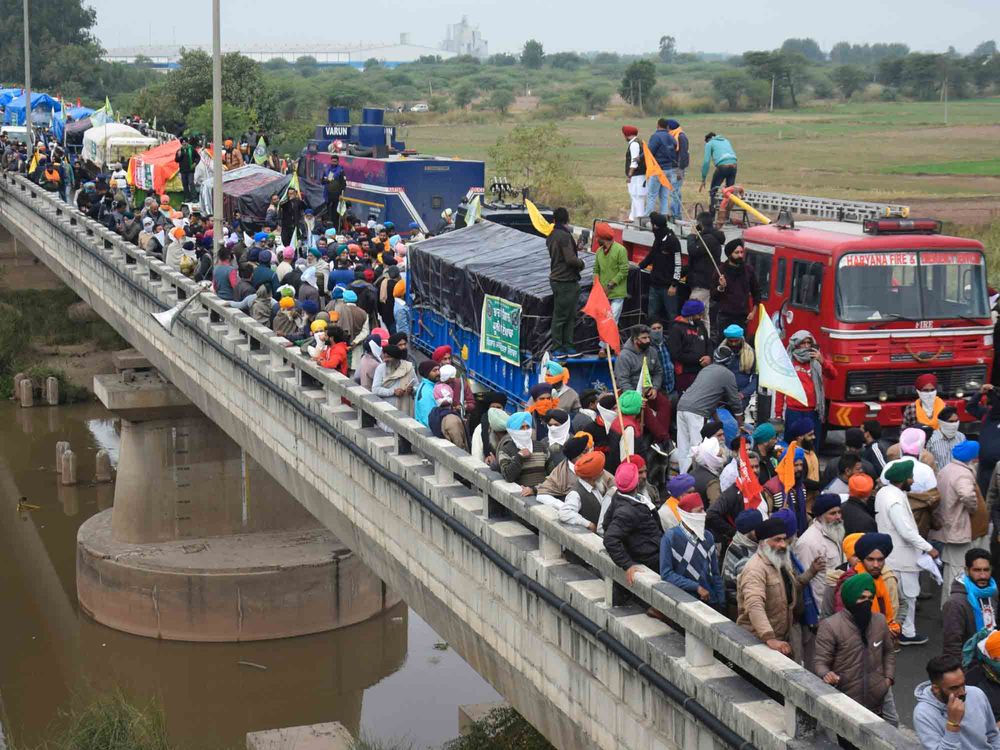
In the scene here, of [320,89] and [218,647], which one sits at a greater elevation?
[320,89]

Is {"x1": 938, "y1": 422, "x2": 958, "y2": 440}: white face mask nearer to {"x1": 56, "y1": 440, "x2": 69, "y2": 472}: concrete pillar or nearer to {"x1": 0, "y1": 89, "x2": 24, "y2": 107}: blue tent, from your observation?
{"x1": 56, "y1": 440, "x2": 69, "y2": 472}: concrete pillar

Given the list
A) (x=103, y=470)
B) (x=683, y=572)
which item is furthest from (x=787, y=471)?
(x=103, y=470)

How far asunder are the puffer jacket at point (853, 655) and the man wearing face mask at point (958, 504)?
280 centimetres

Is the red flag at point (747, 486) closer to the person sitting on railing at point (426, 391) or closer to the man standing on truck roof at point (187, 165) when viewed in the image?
the person sitting on railing at point (426, 391)

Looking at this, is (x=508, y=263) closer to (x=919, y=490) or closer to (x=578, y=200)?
(x=919, y=490)

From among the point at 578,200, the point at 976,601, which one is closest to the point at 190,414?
the point at 976,601

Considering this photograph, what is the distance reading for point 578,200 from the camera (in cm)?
5841

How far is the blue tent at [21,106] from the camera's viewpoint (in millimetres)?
58409

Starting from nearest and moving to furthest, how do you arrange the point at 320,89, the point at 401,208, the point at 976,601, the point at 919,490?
the point at 976,601 < the point at 919,490 < the point at 401,208 < the point at 320,89

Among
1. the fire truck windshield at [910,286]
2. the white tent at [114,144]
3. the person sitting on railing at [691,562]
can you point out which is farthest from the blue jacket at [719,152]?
the white tent at [114,144]

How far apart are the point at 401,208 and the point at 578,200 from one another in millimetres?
26310

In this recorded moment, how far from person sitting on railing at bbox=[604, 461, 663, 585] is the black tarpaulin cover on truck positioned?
6343 mm

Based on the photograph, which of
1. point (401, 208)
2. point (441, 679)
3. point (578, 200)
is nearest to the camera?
point (441, 679)

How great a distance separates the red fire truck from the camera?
14.4 meters
